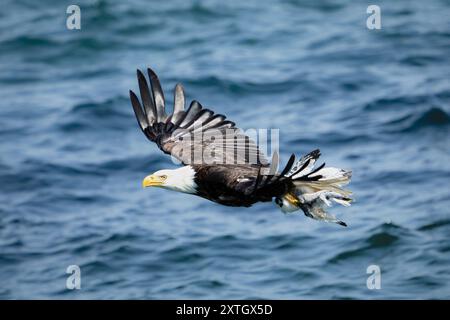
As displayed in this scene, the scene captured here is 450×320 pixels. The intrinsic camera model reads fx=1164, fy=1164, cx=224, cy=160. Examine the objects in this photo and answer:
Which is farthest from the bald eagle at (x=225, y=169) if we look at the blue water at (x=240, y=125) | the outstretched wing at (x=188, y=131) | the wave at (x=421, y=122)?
the wave at (x=421, y=122)

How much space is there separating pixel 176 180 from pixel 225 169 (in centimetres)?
45

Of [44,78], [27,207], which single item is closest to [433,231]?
[27,207]

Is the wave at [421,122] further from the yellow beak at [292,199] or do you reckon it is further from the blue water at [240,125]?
the yellow beak at [292,199]

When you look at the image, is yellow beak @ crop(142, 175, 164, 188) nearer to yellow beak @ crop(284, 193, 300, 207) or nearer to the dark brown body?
the dark brown body

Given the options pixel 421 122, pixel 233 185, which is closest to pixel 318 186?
pixel 233 185

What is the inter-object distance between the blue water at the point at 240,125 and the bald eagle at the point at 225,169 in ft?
12.2

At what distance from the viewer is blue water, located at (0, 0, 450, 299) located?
15.2 metres

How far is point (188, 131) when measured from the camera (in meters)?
11.1

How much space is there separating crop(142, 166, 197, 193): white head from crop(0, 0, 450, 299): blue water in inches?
170

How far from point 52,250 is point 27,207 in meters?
1.25

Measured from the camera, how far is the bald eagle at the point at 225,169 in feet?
30.2

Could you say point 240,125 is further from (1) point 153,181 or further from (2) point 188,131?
(1) point 153,181

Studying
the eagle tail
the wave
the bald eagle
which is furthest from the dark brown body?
the wave

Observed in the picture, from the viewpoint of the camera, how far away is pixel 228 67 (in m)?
21.0
